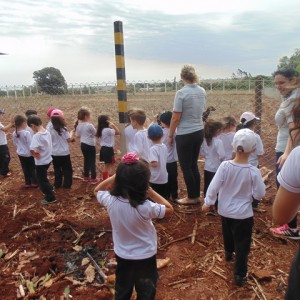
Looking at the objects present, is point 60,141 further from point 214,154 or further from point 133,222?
point 133,222

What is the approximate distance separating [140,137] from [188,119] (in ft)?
2.58

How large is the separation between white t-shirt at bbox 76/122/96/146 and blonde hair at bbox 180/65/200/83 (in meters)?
2.46

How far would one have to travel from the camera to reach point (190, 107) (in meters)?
4.50

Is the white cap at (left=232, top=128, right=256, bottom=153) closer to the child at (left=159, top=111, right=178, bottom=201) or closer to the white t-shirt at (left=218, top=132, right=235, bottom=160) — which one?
the white t-shirt at (left=218, top=132, right=235, bottom=160)

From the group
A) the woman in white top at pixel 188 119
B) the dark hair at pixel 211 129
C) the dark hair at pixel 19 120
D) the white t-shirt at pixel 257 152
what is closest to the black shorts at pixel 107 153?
the dark hair at pixel 19 120

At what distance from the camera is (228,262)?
11.3 ft

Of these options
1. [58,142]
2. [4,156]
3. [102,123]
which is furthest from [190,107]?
[4,156]

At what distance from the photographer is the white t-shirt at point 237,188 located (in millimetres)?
2922

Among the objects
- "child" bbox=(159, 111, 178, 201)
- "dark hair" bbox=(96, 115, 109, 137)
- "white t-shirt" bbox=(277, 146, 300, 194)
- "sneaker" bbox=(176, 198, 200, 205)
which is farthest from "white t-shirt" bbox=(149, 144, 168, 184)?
"white t-shirt" bbox=(277, 146, 300, 194)

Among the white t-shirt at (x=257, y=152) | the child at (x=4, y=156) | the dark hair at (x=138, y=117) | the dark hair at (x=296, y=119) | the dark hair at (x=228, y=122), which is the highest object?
the dark hair at (x=296, y=119)

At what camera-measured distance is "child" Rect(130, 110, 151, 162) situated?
15.8 feet

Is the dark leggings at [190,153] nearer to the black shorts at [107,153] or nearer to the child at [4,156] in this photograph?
the black shorts at [107,153]

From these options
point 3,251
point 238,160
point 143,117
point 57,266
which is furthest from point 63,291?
point 143,117

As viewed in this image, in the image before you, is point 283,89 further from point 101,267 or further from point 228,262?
point 101,267
